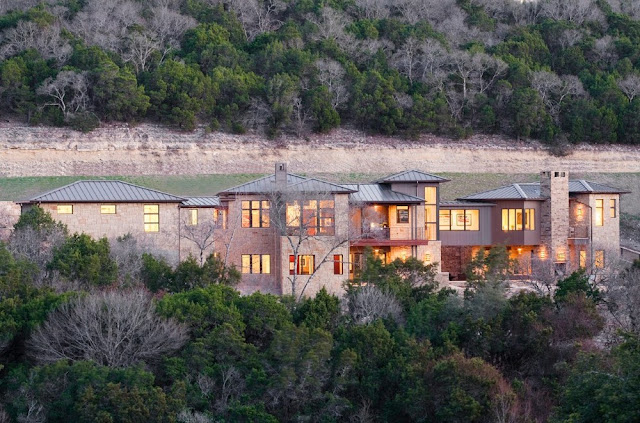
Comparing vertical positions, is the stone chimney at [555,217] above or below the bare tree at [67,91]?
below

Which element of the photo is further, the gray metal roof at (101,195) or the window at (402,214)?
the window at (402,214)

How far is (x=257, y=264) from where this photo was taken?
4325 cm

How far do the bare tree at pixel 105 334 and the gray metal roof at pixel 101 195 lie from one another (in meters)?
9.20

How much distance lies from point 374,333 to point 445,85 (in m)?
46.1

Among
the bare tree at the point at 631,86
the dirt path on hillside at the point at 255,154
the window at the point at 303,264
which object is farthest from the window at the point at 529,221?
the bare tree at the point at 631,86

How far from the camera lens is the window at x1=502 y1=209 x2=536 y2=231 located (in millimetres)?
47938

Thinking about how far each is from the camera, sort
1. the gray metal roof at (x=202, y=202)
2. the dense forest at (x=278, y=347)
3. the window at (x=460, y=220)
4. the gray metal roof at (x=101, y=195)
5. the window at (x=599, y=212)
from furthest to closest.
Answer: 1. the window at (x=599, y=212)
2. the window at (x=460, y=220)
3. the gray metal roof at (x=202, y=202)
4. the gray metal roof at (x=101, y=195)
5. the dense forest at (x=278, y=347)

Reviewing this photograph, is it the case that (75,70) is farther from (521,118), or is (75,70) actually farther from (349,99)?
(521,118)

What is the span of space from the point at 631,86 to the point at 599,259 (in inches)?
1286

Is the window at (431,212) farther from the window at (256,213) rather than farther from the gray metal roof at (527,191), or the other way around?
the window at (256,213)

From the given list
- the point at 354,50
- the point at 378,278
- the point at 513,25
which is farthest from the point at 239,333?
the point at 513,25

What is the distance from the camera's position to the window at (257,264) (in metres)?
43.2

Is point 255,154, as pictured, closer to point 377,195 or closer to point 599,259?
point 377,195

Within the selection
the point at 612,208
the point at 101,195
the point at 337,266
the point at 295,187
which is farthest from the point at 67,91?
the point at 612,208
